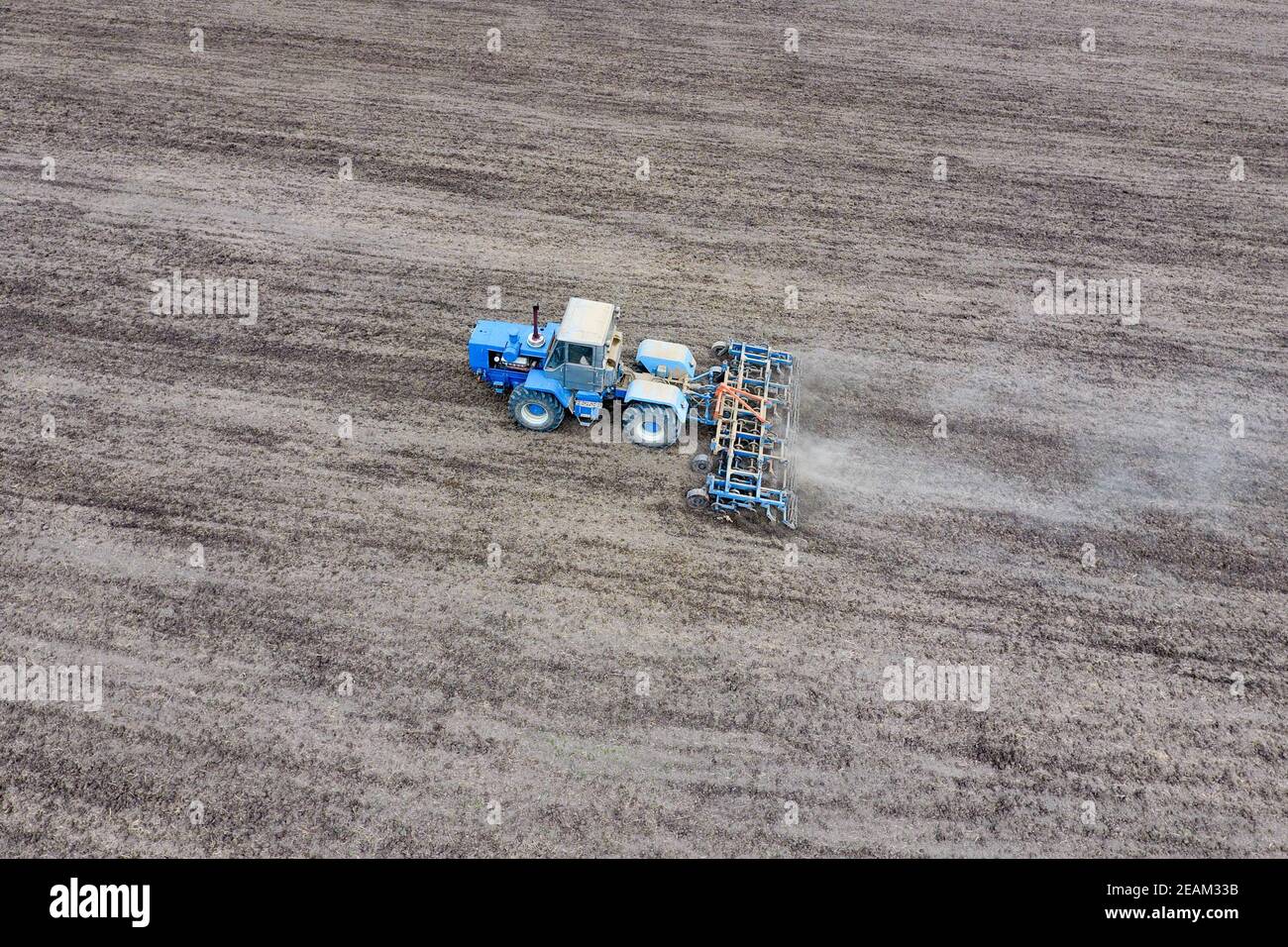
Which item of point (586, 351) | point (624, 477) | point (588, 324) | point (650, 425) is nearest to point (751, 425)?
point (650, 425)

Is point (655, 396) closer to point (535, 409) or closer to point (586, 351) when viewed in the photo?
point (586, 351)

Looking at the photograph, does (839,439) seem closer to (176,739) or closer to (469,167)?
(176,739)

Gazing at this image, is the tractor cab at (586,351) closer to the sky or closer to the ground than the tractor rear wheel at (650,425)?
closer to the sky

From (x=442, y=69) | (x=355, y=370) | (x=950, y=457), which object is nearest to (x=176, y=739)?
(x=355, y=370)

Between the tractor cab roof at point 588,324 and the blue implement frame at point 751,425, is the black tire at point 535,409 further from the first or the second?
the blue implement frame at point 751,425

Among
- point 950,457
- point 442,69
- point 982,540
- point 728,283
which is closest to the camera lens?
point 982,540

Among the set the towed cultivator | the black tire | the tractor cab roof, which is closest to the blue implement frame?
the towed cultivator

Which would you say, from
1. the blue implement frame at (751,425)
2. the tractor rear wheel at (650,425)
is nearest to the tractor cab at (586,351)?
the tractor rear wheel at (650,425)
